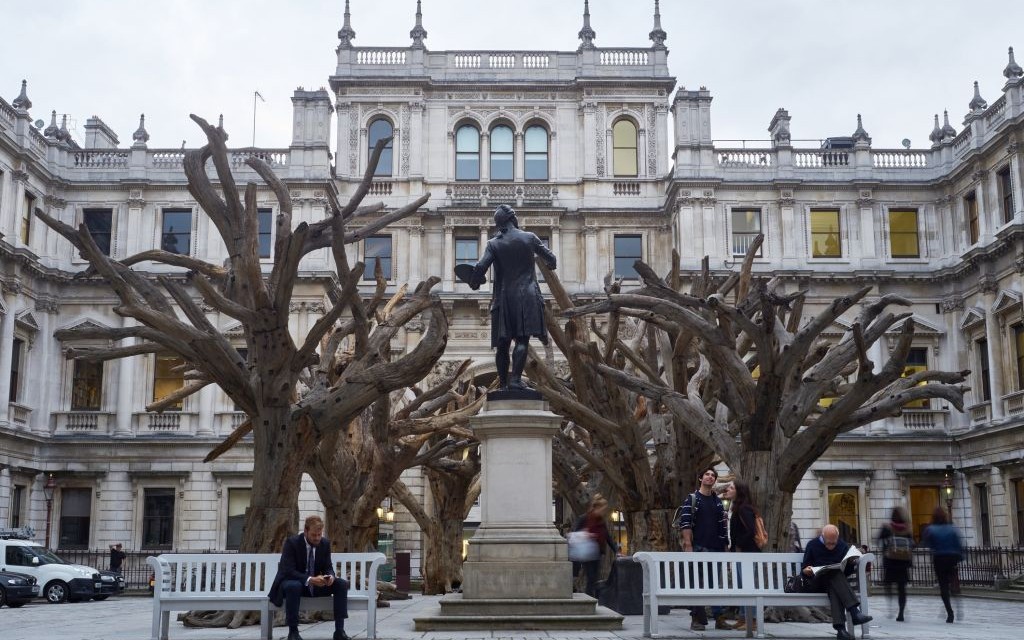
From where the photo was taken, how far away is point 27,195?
132 ft

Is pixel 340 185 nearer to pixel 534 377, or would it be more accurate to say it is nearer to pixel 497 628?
pixel 534 377

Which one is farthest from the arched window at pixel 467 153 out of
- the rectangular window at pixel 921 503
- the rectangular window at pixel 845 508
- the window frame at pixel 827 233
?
the rectangular window at pixel 921 503

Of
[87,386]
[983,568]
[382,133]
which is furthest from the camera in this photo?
[382,133]

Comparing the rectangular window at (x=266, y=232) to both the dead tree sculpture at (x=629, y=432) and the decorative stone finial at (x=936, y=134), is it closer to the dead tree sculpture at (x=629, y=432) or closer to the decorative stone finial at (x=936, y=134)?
the dead tree sculpture at (x=629, y=432)

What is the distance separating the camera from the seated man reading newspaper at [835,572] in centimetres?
1162

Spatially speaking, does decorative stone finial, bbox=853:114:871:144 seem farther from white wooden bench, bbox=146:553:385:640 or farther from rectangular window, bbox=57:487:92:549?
white wooden bench, bbox=146:553:385:640

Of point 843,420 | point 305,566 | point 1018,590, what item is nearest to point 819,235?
point 1018,590

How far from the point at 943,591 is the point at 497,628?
7320 millimetres

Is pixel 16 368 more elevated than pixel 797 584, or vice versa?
pixel 16 368

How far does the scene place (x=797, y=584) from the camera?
39.8ft

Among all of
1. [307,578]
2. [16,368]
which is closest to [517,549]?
[307,578]

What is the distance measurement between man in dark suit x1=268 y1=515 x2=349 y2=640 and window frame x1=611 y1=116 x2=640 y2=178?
1355 inches

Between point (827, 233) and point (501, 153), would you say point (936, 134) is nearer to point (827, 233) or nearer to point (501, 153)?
point (827, 233)

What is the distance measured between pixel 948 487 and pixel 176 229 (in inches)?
1249
